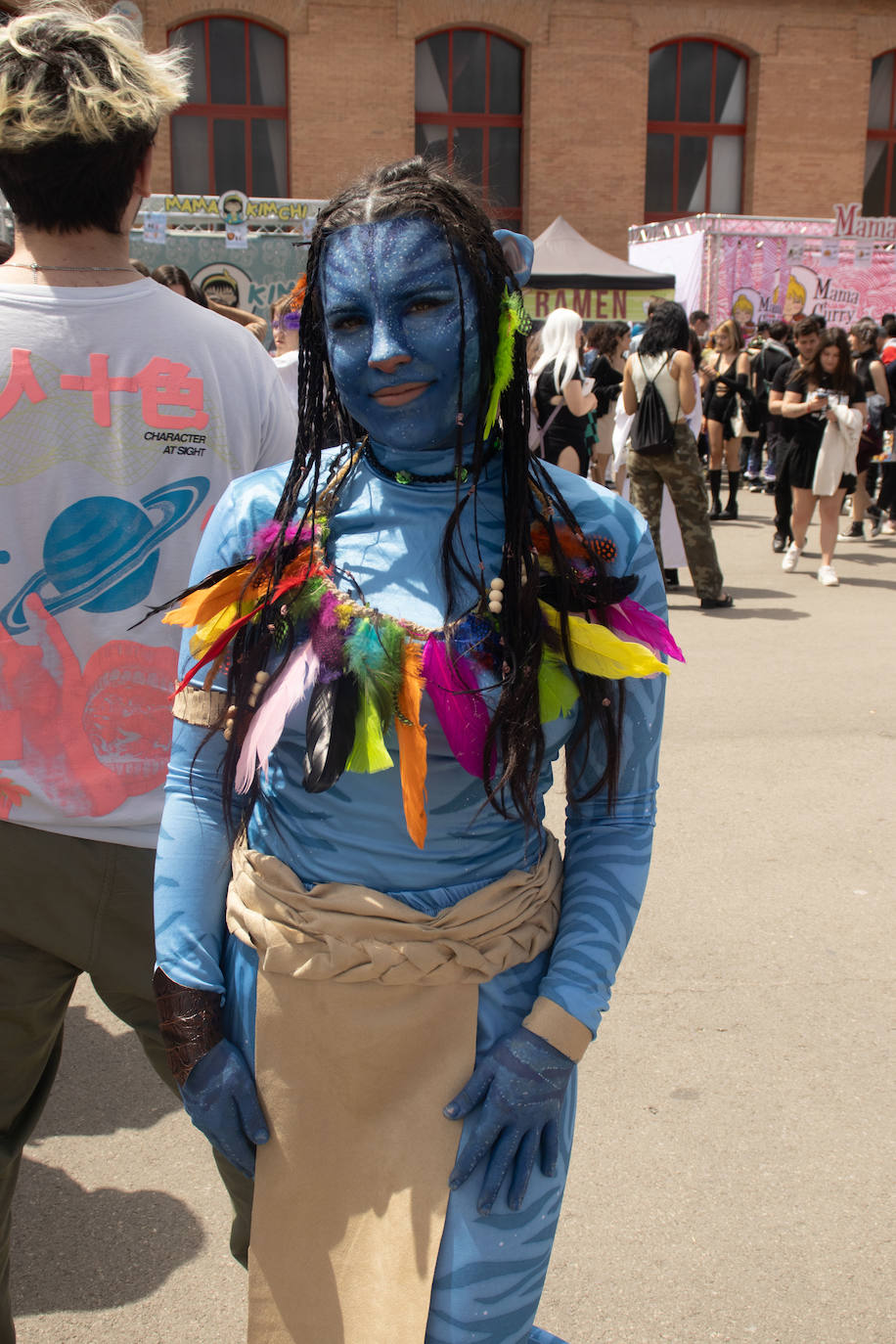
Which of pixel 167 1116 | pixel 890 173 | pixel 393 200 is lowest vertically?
pixel 167 1116

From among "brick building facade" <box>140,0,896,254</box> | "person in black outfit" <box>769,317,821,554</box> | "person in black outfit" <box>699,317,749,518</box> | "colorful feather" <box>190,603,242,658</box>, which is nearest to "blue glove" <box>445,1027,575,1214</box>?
"colorful feather" <box>190,603,242,658</box>

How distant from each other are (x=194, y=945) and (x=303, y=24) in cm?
2655

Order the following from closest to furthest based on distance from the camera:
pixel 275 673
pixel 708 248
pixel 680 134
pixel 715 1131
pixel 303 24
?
1. pixel 275 673
2. pixel 715 1131
3. pixel 708 248
4. pixel 303 24
5. pixel 680 134

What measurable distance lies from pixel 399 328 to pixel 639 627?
1.50 ft

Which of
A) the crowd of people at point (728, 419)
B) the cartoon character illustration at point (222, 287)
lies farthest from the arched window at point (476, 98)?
the crowd of people at point (728, 419)

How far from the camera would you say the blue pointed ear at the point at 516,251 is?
1528mm

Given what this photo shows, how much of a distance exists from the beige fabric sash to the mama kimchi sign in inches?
591

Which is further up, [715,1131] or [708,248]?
[708,248]

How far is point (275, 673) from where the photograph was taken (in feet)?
5.05

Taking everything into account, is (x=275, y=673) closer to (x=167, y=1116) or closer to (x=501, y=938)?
(x=501, y=938)

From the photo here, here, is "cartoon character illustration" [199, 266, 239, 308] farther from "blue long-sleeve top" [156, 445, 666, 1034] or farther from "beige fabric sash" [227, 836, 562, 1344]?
"beige fabric sash" [227, 836, 562, 1344]

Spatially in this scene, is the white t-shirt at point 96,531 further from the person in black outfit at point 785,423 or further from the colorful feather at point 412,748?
the person in black outfit at point 785,423

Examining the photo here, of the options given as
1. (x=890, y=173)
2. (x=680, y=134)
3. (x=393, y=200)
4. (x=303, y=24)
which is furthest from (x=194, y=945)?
(x=890, y=173)

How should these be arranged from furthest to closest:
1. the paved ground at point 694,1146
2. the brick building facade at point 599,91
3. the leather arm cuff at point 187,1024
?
the brick building facade at point 599,91, the paved ground at point 694,1146, the leather arm cuff at point 187,1024
